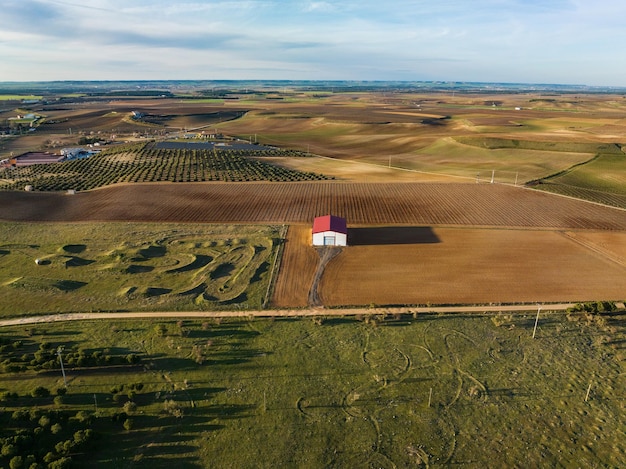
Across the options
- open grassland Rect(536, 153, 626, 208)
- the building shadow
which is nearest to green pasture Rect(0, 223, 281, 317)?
the building shadow

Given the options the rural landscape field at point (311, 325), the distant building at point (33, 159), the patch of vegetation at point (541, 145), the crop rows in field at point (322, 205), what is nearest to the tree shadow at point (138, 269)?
the rural landscape field at point (311, 325)

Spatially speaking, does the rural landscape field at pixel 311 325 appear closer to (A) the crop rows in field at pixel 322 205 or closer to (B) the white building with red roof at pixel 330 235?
(A) the crop rows in field at pixel 322 205

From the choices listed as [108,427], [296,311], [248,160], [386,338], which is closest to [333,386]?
[386,338]

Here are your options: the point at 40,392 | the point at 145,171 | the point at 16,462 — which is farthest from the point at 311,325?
the point at 145,171

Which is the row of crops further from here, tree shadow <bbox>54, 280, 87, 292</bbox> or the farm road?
the farm road

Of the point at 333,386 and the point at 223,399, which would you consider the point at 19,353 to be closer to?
the point at 223,399
